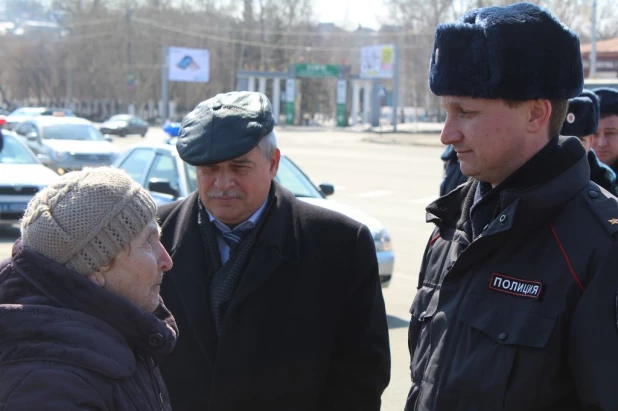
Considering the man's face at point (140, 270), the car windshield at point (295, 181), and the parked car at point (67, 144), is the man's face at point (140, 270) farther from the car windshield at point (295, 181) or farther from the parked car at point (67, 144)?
the parked car at point (67, 144)

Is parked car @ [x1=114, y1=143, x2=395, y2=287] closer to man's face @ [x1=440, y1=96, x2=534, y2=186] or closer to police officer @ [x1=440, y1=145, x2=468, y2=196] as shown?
police officer @ [x1=440, y1=145, x2=468, y2=196]

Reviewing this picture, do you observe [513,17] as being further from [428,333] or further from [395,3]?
[395,3]

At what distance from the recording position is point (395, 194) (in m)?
19.5

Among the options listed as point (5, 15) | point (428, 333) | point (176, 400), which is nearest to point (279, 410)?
point (176, 400)

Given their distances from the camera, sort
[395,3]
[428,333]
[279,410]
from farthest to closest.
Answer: [395,3], [279,410], [428,333]

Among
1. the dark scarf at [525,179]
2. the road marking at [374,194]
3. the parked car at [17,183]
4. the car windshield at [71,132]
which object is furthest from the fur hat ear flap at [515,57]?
the car windshield at [71,132]

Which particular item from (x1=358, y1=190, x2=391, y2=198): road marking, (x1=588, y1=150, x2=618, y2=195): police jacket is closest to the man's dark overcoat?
(x1=588, y1=150, x2=618, y2=195): police jacket

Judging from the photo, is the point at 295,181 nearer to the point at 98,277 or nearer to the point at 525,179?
the point at 525,179

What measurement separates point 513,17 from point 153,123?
7829cm

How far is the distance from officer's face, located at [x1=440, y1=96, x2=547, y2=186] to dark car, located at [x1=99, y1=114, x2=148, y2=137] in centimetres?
5042

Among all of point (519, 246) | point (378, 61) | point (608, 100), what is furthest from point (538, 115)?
point (378, 61)

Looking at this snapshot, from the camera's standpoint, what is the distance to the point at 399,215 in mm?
15672

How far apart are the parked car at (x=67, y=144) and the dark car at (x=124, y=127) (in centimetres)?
3021

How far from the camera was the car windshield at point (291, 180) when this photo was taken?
8148 millimetres
